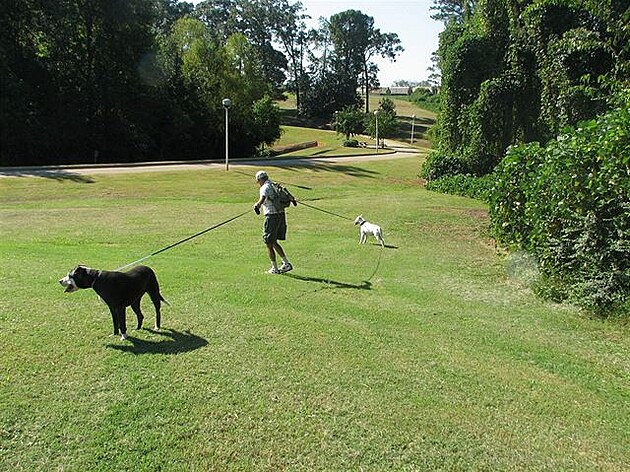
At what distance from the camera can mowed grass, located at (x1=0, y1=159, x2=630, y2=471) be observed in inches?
147

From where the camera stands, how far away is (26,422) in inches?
153

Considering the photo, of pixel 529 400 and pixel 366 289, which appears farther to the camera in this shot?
pixel 366 289

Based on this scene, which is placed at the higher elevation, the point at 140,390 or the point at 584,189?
the point at 584,189

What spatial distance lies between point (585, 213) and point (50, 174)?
72.9 feet

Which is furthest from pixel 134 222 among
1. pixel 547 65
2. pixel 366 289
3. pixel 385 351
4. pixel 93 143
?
pixel 93 143

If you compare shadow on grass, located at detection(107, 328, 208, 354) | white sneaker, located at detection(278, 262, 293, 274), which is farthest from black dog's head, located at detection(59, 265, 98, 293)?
white sneaker, located at detection(278, 262, 293, 274)

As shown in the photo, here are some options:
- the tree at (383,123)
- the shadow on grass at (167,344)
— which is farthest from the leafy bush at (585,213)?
the tree at (383,123)

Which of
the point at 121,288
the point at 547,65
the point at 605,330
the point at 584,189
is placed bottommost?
the point at 605,330

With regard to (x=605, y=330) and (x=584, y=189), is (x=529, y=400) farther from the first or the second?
(x=584, y=189)

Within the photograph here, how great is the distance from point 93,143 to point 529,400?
117ft

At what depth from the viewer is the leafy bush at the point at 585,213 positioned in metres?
7.21

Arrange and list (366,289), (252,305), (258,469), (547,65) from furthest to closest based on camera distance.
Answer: (547,65) < (366,289) < (252,305) < (258,469)

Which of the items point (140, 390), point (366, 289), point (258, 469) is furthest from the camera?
point (366, 289)

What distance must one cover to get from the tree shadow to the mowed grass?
43.5 ft
